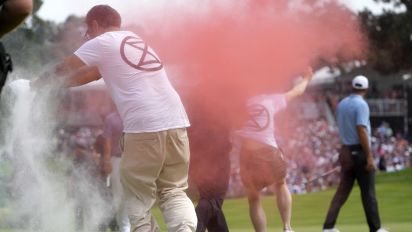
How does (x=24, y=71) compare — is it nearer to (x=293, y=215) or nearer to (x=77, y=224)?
(x=77, y=224)

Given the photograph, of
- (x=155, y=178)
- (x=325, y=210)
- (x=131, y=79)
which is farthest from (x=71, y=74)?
(x=325, y=210)

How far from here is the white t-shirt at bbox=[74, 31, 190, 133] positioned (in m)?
7.33

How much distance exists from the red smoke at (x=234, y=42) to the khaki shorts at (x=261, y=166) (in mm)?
645

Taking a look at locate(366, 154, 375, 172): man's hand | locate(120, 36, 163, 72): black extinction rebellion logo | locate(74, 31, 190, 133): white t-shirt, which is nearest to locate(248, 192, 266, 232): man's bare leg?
locate(366, 154, 375, 172): man's hand

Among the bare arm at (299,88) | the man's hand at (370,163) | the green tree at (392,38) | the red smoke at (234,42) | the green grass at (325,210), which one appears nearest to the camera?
the red smoke at (234,42)

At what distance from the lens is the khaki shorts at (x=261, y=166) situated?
1028 cm

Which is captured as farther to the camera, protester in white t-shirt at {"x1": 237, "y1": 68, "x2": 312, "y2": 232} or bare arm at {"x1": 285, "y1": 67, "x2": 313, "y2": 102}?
bare arm at {"x1": 285, "y1": 67, "x2": 313, "y2": 102}

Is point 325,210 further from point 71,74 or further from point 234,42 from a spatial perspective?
point 71,74

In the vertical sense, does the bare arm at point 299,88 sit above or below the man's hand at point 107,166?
above

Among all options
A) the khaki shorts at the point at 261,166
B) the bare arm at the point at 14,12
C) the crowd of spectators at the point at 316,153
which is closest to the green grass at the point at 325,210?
Result: the crowd of spectators at the point at 316,153

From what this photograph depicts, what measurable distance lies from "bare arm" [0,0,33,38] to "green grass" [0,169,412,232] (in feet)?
27.0

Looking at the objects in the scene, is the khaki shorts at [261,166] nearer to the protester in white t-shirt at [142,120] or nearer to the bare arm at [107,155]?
the bare arm at [107,155]

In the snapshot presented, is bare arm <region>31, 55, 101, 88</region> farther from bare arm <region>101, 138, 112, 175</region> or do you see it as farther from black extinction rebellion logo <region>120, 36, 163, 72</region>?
bare arm <region>101, 138, 112, 175</region>

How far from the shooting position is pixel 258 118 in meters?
10.3
